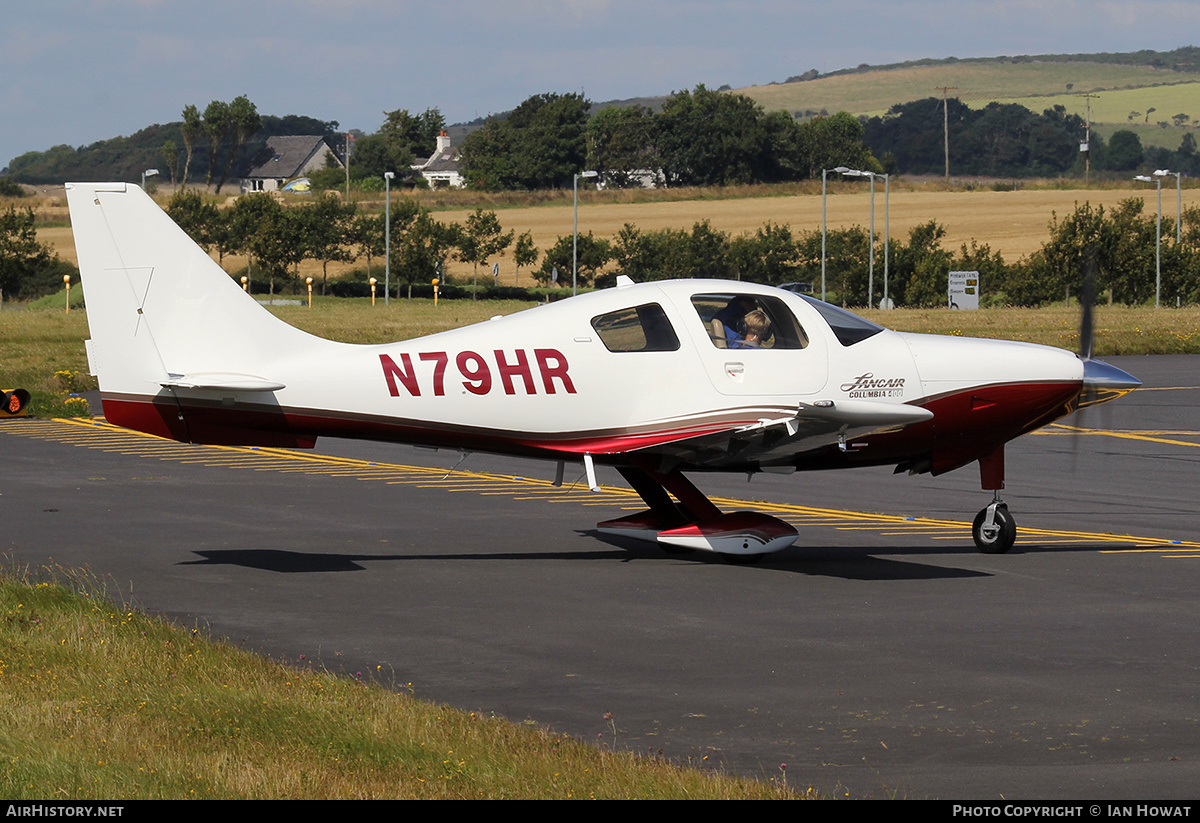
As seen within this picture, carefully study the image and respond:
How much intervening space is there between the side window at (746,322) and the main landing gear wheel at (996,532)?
2885 mm

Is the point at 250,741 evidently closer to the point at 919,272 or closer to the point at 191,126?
the point at 919,272

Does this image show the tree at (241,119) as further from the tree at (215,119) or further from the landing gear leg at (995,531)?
the landing gear leg at (995,531)

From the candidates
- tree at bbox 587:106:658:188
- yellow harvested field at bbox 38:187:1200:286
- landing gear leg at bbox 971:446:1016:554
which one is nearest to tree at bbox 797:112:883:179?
tree at bbox 587:106:658:188

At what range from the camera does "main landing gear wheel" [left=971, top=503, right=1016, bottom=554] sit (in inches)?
585

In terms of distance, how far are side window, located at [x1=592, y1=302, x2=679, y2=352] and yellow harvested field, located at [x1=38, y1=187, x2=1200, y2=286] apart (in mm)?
79920

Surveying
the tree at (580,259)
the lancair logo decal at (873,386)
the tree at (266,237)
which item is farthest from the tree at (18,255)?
the lancair logo decal at (873,386)

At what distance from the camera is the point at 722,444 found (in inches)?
541

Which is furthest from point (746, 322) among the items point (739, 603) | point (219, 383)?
→ point (219, 383)

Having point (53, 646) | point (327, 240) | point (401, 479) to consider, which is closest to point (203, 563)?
point (53, 646)

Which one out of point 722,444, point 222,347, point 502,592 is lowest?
point 502,592

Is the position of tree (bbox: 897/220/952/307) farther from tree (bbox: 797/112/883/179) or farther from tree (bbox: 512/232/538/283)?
tree (bbox: 797/112/883/179)

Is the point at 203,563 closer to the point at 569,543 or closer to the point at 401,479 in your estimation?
the point at 569,543

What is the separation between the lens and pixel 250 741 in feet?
24.7

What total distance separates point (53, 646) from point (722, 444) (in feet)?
21.4
